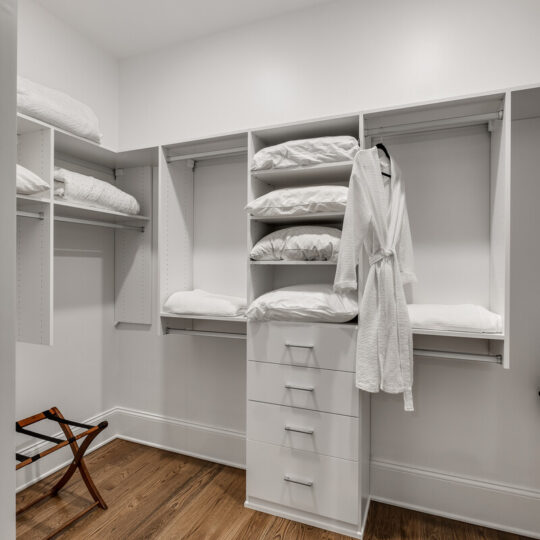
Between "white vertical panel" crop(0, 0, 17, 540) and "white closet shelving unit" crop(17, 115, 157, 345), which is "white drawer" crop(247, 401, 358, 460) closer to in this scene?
"white closet shelving unit" crop(17, 115, 157, 345)

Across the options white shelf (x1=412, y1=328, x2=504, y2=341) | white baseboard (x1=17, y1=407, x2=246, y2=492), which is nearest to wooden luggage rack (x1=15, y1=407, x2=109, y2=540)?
white baseboard (x1=17, y1=407, x2=246, y2=492)

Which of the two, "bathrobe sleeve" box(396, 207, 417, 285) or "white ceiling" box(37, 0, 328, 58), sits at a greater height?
"white ceiling" box(37, 0, 328, 58)

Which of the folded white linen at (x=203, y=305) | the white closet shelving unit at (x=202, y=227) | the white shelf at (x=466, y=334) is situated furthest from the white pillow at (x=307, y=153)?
the white shelf at (x=466, y=334)

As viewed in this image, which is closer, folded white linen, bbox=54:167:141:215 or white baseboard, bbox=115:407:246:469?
folded white linen, bbox=54:167:141:215

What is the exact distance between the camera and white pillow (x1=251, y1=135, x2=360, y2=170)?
180cm

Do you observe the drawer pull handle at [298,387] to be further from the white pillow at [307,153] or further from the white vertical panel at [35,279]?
the white vertical panel at [35,279]

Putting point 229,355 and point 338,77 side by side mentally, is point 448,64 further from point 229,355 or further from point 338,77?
point 229,355

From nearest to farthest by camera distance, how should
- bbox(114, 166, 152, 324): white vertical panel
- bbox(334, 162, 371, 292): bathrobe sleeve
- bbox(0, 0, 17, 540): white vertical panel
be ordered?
1. bbox(0, 0, 17, 540): white vertical panel
2. bbox(334, 162, 371, 292): bathrobe sleeve
3. bbox(114, 166, 152, 324): white vertical panel

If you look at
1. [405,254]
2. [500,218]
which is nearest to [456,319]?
[405,254]

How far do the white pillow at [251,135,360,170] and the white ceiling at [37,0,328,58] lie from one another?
1005 mm

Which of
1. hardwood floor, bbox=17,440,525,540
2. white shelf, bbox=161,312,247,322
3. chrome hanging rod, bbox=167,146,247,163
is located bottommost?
hardwood floor, bbox=17,440,525,540

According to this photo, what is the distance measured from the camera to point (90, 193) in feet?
7.19

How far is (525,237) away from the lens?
1864mm

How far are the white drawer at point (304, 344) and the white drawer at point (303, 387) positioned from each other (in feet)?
0.12
